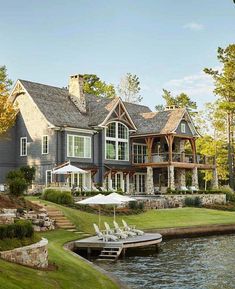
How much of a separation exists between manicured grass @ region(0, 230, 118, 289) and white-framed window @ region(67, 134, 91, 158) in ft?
75.1

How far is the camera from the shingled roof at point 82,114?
42.8 m

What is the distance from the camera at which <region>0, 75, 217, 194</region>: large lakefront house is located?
42.1m

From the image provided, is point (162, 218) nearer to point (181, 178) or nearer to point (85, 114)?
point (85, 114)

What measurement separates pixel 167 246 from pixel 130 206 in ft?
34.1

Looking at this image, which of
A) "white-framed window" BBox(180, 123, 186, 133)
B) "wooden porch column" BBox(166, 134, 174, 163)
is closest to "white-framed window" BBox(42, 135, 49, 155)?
"wooden porch column" BBox(166, 134, 174, 163)

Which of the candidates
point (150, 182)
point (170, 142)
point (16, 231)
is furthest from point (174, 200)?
point (16, 231)

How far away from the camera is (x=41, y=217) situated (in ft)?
87.1

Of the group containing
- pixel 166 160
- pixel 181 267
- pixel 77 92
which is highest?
pixel 77 92

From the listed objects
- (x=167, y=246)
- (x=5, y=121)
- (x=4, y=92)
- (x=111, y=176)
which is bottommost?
(x=167, y=246)

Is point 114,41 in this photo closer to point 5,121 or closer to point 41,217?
point 41,217

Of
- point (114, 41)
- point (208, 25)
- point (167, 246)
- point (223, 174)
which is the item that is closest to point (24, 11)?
point (114, 41)

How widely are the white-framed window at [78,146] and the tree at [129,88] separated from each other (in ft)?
111

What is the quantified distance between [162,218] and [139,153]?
16.3 m

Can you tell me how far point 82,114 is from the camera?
46.0 meters
